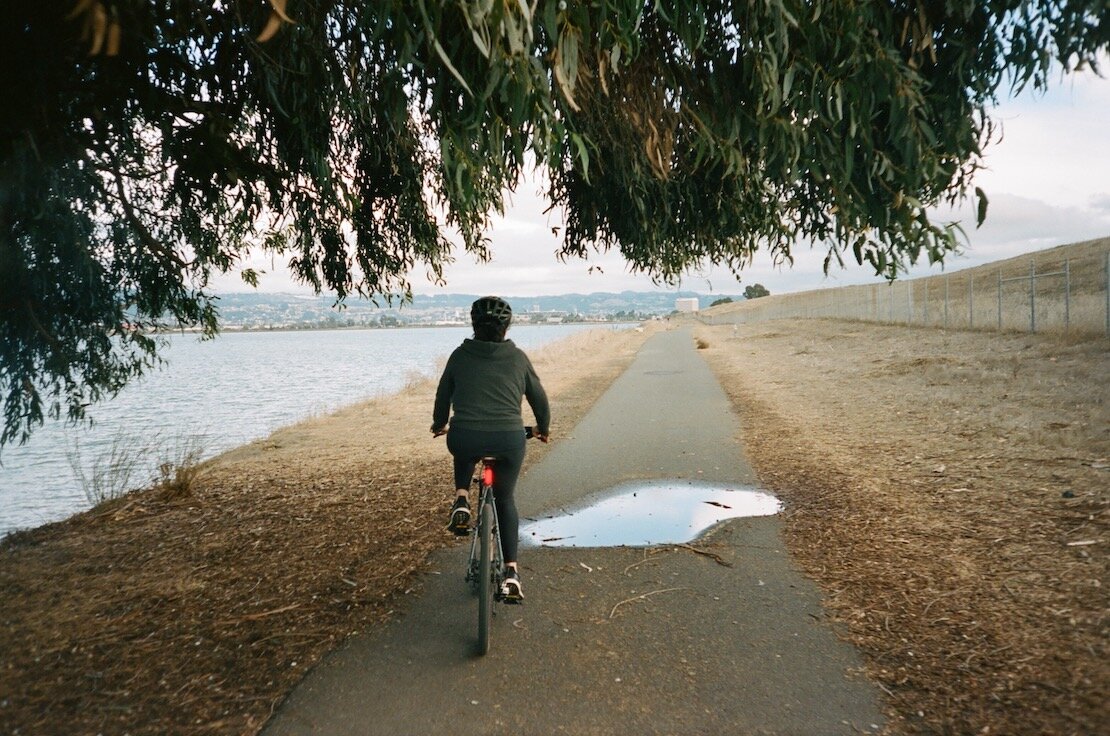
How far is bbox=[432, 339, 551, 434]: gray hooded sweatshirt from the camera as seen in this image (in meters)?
4.58

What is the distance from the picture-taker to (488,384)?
461 centimetres

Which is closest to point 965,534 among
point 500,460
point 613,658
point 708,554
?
point 708,554

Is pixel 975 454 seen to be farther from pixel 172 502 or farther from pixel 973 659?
pixel 172 502

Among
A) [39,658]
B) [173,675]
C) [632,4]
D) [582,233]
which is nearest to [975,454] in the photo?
[582,233]

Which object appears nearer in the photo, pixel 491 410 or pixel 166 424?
pixel 491 410

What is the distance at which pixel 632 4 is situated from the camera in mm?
3627

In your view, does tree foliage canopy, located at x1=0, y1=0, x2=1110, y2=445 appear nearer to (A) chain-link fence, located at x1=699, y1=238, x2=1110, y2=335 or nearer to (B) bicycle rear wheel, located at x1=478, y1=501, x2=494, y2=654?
(B) bicycle rear wheel, located at x1=478, y1=501, x2=494, y2=654

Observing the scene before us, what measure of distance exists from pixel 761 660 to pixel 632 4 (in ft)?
11.0

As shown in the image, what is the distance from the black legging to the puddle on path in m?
1.66

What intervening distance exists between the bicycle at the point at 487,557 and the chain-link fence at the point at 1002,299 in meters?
16.9

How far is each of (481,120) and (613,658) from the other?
9.28ft

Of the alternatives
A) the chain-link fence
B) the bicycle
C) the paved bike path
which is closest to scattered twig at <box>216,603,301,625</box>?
the paved bike path

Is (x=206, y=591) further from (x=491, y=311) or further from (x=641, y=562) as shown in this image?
(x=641, y=562)

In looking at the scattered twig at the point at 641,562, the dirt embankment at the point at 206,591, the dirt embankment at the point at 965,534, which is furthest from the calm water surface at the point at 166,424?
the dirt embankment at the point at 965,534
